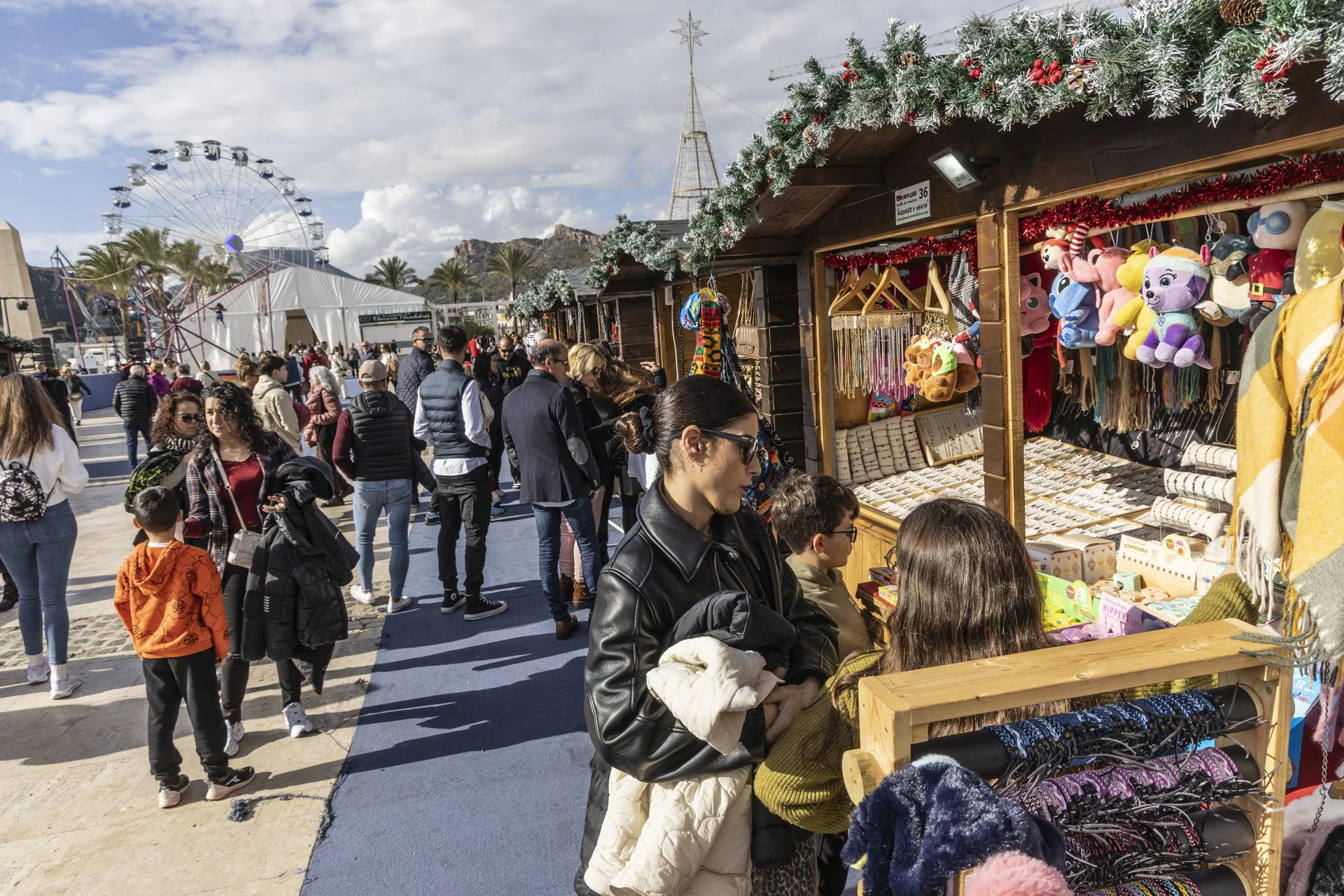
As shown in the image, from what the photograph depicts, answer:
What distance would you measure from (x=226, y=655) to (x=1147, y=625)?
3769 millimetres

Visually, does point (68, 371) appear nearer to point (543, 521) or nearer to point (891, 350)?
point (543, 521)

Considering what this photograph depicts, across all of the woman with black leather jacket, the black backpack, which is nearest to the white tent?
the black backpack

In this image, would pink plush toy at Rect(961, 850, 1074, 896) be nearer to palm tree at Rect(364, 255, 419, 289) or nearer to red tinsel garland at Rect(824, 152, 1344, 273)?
red tinsel garland at Rect(824, 152, 1344, 273)

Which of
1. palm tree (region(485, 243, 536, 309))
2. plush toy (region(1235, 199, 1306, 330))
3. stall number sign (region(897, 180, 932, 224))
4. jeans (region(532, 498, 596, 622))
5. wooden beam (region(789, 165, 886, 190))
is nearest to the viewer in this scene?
plush toy (region(1235, 199, 1306, 330))

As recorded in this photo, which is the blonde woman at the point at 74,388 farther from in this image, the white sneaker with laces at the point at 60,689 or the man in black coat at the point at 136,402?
the white sneaker with laces at the point at 60,689

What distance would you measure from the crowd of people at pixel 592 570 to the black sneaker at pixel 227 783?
0.04 ft

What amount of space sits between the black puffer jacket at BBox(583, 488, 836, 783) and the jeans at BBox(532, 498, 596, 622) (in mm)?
3055

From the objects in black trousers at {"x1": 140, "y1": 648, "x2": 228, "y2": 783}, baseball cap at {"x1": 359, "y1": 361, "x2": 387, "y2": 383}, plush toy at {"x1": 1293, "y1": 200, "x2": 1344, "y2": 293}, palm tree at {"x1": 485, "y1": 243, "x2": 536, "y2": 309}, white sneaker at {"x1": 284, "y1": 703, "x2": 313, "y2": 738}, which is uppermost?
palm tree at {"x1": 485, "y1": 243, "x2": 536, "y2": 309}

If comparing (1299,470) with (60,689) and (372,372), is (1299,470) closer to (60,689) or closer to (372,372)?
(372,372)

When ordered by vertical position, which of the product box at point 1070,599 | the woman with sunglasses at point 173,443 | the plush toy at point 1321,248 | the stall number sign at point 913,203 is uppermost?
the stall number sign at point 913,203

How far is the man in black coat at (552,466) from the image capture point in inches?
184

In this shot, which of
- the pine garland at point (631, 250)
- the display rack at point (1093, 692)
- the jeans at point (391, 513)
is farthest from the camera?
the pine garland at point (631, 250)

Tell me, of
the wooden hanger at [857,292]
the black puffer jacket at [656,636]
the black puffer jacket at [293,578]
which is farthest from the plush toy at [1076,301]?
the black puffer jacket at [293,578]

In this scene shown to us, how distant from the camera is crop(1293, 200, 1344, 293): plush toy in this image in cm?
226
